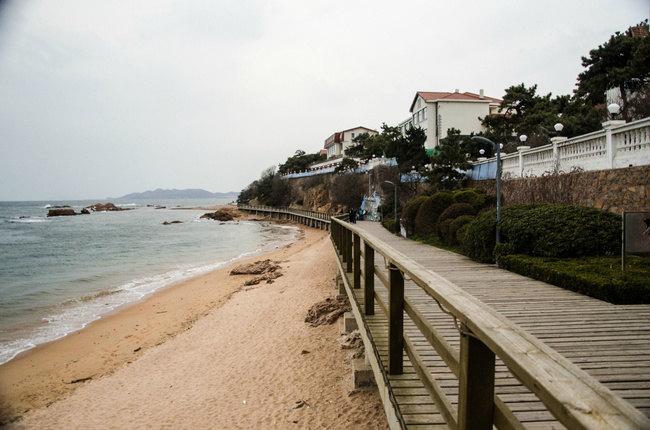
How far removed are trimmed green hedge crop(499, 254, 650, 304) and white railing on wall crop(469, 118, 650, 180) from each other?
3208mm

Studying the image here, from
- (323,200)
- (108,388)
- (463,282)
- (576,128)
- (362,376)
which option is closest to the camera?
(362,376)

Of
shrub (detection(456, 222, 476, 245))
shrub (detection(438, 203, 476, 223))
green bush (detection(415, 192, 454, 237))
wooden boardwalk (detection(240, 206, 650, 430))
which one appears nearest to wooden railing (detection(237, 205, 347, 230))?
green bush (detection(415, 192, 454, 237))

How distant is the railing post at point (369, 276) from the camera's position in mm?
4797

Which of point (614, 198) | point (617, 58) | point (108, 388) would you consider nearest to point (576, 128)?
point (617, 58)

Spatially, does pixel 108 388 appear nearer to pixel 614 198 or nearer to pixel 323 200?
pixel 614 198

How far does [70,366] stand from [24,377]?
0.97 metres

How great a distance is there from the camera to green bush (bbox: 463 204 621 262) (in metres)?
9.26

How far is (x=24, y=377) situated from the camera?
1027 cm

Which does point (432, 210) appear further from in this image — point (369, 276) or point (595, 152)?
point (369, 276)

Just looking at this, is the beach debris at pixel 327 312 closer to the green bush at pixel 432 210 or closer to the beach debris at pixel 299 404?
the beach debris at pixel 299 404

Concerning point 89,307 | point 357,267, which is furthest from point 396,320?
point 89,307

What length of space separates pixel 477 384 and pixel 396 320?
5.79 feet

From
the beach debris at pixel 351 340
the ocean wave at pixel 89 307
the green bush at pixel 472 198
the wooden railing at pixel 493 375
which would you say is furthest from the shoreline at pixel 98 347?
the green bush at pixel 472 198

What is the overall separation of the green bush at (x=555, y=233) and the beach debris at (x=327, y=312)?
4.08 metres
